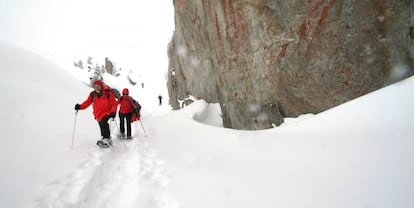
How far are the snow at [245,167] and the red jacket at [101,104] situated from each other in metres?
0.96

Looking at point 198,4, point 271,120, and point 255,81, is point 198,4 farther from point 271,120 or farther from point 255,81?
point 271,120

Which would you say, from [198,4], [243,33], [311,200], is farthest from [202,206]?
[198,4]

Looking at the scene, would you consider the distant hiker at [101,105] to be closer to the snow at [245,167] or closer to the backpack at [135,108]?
the snow at [245,167]

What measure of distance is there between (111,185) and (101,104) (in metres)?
3.30

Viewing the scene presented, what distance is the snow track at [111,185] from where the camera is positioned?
3.32m

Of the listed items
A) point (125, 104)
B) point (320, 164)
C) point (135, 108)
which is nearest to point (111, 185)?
point (320, 164)

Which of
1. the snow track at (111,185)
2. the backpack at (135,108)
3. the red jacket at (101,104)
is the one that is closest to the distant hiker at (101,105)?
the red jacket at (101,104)

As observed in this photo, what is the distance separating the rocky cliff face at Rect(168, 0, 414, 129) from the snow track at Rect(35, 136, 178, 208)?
6.35 metres

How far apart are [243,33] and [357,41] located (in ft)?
15.3

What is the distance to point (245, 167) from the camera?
14.3 feet

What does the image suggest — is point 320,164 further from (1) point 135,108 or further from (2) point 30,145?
(1) point 135,108

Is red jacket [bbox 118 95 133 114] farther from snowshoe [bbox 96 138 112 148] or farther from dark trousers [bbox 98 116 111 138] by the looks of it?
snowshoe [bbox 96 138 112 148]

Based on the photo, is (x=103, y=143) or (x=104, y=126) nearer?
(x=103, y=143)

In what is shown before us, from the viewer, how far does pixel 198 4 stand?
13891 millimetres
